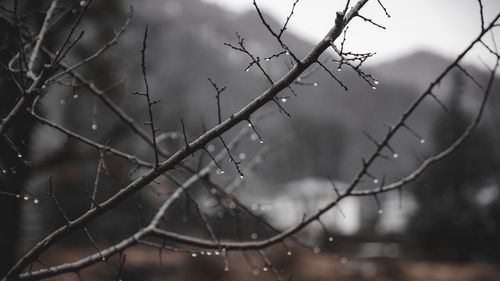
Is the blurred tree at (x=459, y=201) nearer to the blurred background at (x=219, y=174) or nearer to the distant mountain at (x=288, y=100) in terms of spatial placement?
the blurred background at (x=219, y=174)

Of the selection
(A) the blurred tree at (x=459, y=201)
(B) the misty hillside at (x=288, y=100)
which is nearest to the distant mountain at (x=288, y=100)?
(B) the misty hillside at (x=288, y=100)

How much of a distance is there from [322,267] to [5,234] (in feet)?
38.0

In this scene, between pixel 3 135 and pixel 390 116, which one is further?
pixel 390 116

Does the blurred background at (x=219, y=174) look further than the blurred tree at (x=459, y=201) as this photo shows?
No

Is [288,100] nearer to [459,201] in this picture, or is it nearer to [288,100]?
[288,100]

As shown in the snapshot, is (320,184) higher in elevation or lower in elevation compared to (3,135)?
higher

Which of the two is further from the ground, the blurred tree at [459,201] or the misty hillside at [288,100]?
the misty hillside at [288,100]

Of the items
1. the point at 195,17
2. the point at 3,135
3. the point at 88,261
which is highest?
the point at 195,17

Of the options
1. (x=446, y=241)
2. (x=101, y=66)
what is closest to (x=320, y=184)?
(x=446, y=241)

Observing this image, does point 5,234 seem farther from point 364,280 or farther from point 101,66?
point 364,280

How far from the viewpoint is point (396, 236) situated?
2352cm

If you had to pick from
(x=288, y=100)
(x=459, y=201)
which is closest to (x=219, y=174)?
(x=459, y=201)

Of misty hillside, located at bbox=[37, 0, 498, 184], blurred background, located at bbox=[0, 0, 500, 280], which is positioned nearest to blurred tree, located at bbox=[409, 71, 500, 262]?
blurred background, located at bbox=[0, 0, 500, 280]

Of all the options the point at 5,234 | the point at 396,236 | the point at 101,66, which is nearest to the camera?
the point at 5,234
